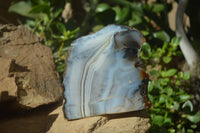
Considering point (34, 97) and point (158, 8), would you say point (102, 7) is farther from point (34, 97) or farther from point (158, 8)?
point (34, 97)

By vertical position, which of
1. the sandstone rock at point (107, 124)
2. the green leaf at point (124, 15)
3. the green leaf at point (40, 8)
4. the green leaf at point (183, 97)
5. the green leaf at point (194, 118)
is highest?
the green leaf at point (40, 8)

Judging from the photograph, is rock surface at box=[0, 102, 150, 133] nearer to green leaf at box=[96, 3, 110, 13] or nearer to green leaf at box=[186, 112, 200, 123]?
green leaf at box=[186, 112, 200, 123]

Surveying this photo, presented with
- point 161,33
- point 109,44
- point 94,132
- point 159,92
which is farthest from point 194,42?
point 94,132

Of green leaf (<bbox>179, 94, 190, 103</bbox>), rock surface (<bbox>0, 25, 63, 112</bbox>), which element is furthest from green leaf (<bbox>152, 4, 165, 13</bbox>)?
rock surface (<bbox>0, 25, 63, 112</bbox>)

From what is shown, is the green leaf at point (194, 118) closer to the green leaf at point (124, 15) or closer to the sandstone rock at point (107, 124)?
the sandstone rock at point (107, 124)

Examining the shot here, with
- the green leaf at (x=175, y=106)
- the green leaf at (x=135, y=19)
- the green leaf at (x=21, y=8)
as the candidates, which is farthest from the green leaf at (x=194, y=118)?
the green leaf at (x=21, y=8)

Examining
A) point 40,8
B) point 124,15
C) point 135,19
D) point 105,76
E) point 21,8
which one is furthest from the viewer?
point 21,8

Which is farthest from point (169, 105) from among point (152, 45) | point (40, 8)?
point (40, 8)
